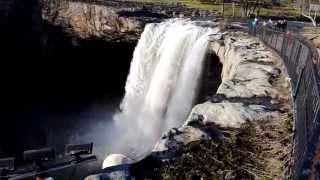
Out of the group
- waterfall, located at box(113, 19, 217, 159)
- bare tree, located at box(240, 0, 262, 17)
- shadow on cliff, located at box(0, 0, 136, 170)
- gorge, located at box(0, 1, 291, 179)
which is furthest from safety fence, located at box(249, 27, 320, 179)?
shadow on cliff, located at box(0, 0, 136, 170)

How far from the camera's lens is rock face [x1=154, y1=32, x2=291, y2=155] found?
562 inches

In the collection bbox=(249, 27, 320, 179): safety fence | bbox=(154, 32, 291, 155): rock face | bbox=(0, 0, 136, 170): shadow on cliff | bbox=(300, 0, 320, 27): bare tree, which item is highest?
bbox=(300, 0, 320, 27): bare tree

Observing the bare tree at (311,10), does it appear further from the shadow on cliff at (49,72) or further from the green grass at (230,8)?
the shadow on cliff at (49,72)

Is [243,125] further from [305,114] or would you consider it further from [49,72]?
[49,72]

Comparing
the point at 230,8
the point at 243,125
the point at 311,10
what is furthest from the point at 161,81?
the point at 311,10

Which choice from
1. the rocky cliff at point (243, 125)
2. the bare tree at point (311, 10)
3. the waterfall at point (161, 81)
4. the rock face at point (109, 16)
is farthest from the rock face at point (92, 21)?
the rocky cliff at point (243, 125)

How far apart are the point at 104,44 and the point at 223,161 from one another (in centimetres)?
2995

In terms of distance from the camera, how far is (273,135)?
548 inches

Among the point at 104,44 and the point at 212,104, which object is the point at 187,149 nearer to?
the point at 212,104

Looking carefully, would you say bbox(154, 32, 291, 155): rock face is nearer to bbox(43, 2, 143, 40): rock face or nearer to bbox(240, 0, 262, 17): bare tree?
bbox(43, 2, 143, 40): rock face

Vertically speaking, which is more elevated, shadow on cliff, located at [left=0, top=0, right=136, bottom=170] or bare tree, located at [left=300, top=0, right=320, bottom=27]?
bare tree, located at [left=300, top=0, right=320, bottom=27]

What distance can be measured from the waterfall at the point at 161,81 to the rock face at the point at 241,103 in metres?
5.70

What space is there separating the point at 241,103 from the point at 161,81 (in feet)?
50.2

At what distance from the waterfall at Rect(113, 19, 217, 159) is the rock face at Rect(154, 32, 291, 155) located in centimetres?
570
